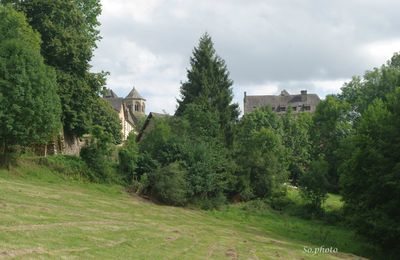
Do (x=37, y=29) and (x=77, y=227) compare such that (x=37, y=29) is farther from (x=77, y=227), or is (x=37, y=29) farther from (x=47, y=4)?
(x=77, y=227)

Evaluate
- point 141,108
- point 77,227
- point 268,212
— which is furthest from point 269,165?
point 141,108

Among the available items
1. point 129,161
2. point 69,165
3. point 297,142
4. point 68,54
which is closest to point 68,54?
point 68,54

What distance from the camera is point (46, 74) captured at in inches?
1395

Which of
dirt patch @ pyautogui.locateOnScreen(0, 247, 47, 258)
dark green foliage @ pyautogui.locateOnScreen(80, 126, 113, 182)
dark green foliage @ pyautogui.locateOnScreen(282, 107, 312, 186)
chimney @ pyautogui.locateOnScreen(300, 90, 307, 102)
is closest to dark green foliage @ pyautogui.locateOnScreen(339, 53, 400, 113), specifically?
dark green foliage @ pyautogui.locateOnScreen(282, 107, 312, 186)

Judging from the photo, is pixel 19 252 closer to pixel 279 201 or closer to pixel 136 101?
pixel 279 201

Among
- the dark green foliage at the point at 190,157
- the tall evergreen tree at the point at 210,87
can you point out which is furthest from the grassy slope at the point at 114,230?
the tall evergreen tree at the point at 210,87

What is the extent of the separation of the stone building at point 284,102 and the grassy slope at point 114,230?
89.3 meters

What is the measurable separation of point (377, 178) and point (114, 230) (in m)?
19.6

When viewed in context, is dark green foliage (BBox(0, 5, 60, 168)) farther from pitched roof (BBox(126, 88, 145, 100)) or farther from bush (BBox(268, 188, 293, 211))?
pitched roof (BBox(126, 88, 145, 100))

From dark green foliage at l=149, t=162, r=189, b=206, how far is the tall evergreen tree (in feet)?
33.1

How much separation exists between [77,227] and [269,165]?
3418 centimetres

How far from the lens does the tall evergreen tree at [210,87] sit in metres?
50.5

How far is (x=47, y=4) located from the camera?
4234cm

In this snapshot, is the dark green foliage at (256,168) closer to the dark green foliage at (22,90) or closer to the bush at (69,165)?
the bush at (69,165)
